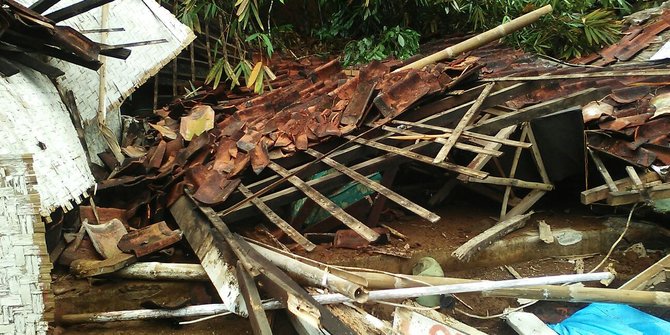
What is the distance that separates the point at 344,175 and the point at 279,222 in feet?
2.23

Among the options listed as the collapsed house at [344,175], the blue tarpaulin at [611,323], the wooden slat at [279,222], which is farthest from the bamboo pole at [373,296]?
the blue tarpaulin at [611,323]

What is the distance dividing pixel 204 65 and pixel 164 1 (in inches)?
36.7

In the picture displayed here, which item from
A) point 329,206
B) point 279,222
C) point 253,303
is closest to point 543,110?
point 329,206

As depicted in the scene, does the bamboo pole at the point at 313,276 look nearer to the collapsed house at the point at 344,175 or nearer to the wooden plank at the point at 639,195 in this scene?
the collapsed house at the point at 344,175

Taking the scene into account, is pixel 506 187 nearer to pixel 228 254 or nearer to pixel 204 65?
pixel 228 254

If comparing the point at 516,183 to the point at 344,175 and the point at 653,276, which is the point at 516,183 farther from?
the point at 344,175

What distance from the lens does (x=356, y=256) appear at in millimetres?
3617

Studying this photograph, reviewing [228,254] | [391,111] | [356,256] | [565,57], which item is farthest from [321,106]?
[565,57]

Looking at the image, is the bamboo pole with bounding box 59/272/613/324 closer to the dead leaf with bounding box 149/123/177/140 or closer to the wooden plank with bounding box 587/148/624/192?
the wooden plank with bounding box 587/148/624/192

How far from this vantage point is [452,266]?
3.99m

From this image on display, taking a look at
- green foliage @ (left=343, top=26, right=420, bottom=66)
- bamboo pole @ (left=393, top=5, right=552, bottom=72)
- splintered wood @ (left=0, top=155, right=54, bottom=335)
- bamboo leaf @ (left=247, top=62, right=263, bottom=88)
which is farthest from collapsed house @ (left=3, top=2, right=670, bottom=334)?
green foliage @ (left=343, top=26, right=420, bottom=66)

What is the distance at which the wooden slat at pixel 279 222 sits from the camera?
276 cm

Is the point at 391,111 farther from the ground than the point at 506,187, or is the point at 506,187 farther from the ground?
the point at 391,111

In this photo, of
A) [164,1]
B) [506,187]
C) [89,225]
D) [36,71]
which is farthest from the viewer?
[164,1]
